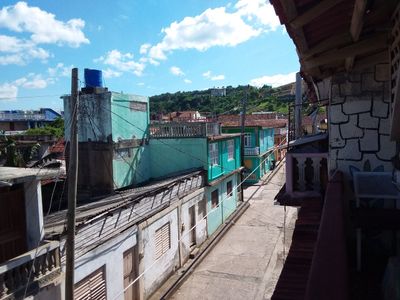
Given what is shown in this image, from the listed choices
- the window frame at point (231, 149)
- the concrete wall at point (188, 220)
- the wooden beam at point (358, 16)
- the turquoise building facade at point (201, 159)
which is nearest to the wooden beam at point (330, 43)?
the wooden beam at point (358, 16)

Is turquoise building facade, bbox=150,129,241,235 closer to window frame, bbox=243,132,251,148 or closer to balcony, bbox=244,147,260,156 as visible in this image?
window frame, bbox=243,132,251,148

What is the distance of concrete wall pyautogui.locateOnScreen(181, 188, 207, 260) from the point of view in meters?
18.0

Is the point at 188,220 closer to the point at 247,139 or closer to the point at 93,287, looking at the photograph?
the point at 93,287

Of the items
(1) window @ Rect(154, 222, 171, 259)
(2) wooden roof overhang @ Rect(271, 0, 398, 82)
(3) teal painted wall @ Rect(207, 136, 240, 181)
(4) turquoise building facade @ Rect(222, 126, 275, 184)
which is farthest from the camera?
(4) turquoise building facade @ Rect(222, 126, 275, 184)

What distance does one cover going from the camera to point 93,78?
56.3 feet

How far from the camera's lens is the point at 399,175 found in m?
3.83

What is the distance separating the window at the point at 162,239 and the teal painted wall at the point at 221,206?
180 inches

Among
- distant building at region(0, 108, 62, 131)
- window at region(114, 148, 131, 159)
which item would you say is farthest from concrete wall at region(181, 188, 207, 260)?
distant building at region(0, 108, 62, 131)

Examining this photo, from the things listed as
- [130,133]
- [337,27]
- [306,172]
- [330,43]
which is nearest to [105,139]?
[130,133]

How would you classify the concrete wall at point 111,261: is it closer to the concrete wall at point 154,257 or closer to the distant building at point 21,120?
the concrete wall at point 154,257

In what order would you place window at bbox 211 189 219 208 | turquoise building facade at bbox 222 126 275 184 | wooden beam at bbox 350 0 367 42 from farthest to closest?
turquoise building facade at bbox 222 126 275 184 < window at bbox 211 189 219 208 < wooden beam at bbox 350 0 367 42

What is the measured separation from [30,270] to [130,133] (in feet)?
37.1

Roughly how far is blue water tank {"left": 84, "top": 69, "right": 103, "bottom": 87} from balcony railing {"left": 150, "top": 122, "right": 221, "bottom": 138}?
482cm

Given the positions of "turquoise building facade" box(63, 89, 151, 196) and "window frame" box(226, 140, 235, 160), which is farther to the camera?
"window frame" box(226, 140, 235, 160)
